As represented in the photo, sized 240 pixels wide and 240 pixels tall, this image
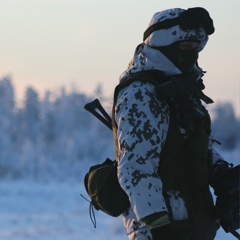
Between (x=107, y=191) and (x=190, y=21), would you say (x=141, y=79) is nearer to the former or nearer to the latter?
(x=190, y=21)

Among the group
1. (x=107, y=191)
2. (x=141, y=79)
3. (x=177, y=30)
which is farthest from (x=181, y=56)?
(x=107, y=191)

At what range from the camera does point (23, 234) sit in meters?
8.50

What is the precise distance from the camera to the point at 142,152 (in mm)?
2721

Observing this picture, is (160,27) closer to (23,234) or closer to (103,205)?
(103,205)

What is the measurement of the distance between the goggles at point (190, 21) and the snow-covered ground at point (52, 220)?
4.24 meters

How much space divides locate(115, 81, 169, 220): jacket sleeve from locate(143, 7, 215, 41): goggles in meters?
0.26

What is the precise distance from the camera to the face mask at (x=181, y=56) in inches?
115

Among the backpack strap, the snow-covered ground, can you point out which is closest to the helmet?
the backpack strap

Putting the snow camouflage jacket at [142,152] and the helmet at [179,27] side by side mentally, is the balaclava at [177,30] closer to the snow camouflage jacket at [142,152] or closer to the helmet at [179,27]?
the helmet at [179,27]

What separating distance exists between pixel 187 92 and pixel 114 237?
5.29m

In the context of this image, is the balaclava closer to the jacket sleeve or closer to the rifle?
the jacket sleeve

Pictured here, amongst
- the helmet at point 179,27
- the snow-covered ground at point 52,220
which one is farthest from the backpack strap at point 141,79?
the snow-covered ground at point 52,220

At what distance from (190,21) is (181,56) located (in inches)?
5.0

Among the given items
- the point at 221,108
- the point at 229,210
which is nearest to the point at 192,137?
the point at 229,210
